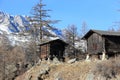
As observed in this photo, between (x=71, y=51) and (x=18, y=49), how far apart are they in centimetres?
1259

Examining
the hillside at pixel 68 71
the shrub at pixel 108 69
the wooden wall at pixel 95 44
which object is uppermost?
the wooden wall at pixel 95 44

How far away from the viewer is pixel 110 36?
6066 centimetres

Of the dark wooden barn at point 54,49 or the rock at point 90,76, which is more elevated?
the dark wooden barn at point 54,49

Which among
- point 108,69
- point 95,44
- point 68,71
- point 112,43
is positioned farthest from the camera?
point 95,44

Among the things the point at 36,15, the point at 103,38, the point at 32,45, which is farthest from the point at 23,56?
the point at 103,38

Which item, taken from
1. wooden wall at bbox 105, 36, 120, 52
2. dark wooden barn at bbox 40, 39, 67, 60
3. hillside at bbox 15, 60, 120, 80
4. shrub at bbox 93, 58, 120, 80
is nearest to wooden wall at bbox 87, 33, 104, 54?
wooden wall at bbox 105, 36, 120, 52

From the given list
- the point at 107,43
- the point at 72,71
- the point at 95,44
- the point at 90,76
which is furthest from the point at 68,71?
the point at 95,44

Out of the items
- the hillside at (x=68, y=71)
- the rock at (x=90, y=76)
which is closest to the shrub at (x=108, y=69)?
the hillside at (x=68, y=71)

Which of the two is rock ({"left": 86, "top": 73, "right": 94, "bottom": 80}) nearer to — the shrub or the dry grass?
the shrub

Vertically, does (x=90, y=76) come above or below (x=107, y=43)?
below

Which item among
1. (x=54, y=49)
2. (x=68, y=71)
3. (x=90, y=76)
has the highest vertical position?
(x=54, y=49)

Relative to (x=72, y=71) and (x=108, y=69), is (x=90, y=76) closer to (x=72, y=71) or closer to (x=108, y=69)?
(x=108, y=69)

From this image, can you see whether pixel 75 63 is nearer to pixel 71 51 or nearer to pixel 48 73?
pixel 48 73

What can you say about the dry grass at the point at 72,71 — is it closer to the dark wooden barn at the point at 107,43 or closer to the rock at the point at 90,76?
the rock at the point at 90,76
